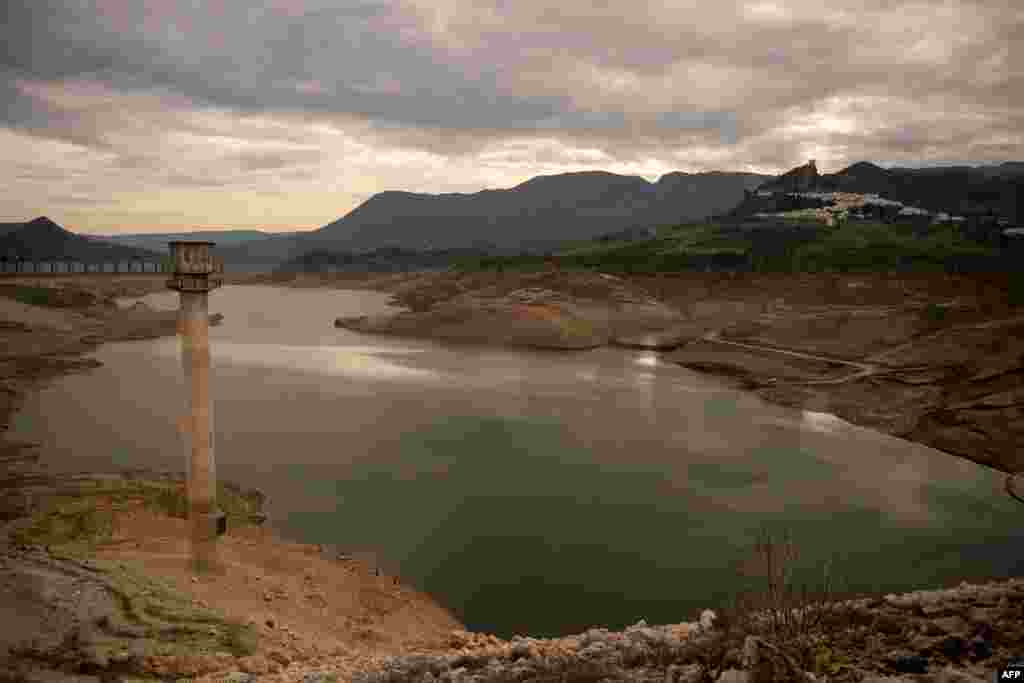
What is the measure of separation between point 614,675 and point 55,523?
2000cm

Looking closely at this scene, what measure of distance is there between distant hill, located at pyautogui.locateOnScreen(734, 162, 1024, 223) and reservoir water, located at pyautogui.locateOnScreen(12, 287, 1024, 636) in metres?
123

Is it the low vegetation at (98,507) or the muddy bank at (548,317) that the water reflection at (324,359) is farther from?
the low vegetation at (98,507)

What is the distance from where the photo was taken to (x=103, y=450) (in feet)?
107

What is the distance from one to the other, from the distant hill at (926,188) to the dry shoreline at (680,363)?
82611 mm

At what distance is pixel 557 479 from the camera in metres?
30.6

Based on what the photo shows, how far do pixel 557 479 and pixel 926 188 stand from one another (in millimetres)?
160618

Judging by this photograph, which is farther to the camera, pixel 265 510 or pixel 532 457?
pixel 532 457

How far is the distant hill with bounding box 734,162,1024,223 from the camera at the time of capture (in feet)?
466

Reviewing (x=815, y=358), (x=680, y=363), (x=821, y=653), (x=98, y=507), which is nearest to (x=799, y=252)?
(x=680, y=363)

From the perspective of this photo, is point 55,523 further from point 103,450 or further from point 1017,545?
point 1017,545

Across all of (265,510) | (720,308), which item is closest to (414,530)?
(265,510)

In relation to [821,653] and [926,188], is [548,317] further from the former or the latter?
[926,188]

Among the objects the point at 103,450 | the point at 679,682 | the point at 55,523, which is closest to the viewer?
the point at 679,682

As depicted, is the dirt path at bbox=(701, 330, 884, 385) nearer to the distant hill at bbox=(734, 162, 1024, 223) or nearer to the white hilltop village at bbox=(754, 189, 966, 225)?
the white hilltop village at bbox=(754, 189, 966, 225)
